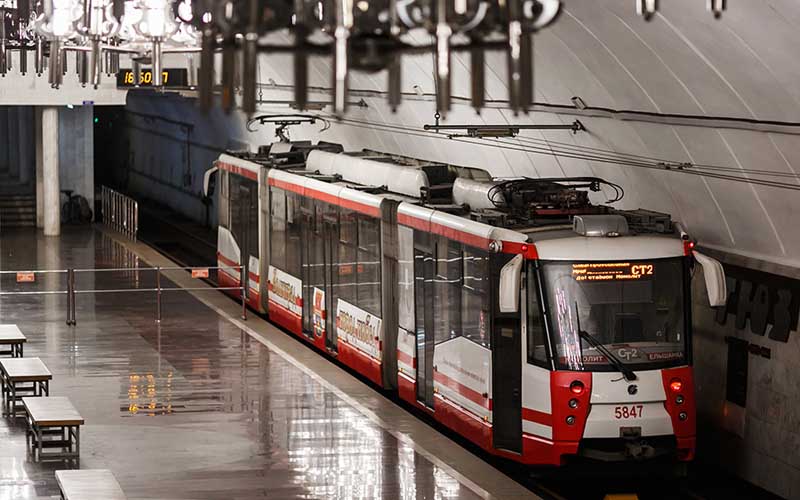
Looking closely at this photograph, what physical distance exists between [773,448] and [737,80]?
166 inches

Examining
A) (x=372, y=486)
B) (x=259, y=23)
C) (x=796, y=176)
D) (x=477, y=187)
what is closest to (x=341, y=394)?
(x=477, y=187)

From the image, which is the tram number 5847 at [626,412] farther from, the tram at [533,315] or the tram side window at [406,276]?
the tram side window at [406,276]

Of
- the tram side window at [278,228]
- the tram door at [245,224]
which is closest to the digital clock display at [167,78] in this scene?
the tram door at [245,224]

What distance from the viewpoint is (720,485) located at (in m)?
17.5

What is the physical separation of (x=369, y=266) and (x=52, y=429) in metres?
5.17

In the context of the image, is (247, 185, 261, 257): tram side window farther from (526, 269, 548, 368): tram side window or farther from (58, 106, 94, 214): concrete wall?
(58, 106, 94, 214): concrete wall

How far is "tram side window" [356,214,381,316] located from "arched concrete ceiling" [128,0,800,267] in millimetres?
3020

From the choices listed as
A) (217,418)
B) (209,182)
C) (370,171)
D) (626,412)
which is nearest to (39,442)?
(217,418)

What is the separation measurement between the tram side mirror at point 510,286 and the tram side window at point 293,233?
396 inches

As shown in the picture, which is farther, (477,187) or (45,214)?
(45,214)

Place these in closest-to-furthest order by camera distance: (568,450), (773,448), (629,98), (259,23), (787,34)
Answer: (259,23) < (787,34) < (568,450) < (773,448) < (629,98)

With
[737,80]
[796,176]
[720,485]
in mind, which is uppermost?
[737,80]

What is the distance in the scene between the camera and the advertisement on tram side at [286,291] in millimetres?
25281

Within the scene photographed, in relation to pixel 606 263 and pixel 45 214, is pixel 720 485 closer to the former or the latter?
pixel 606 263
